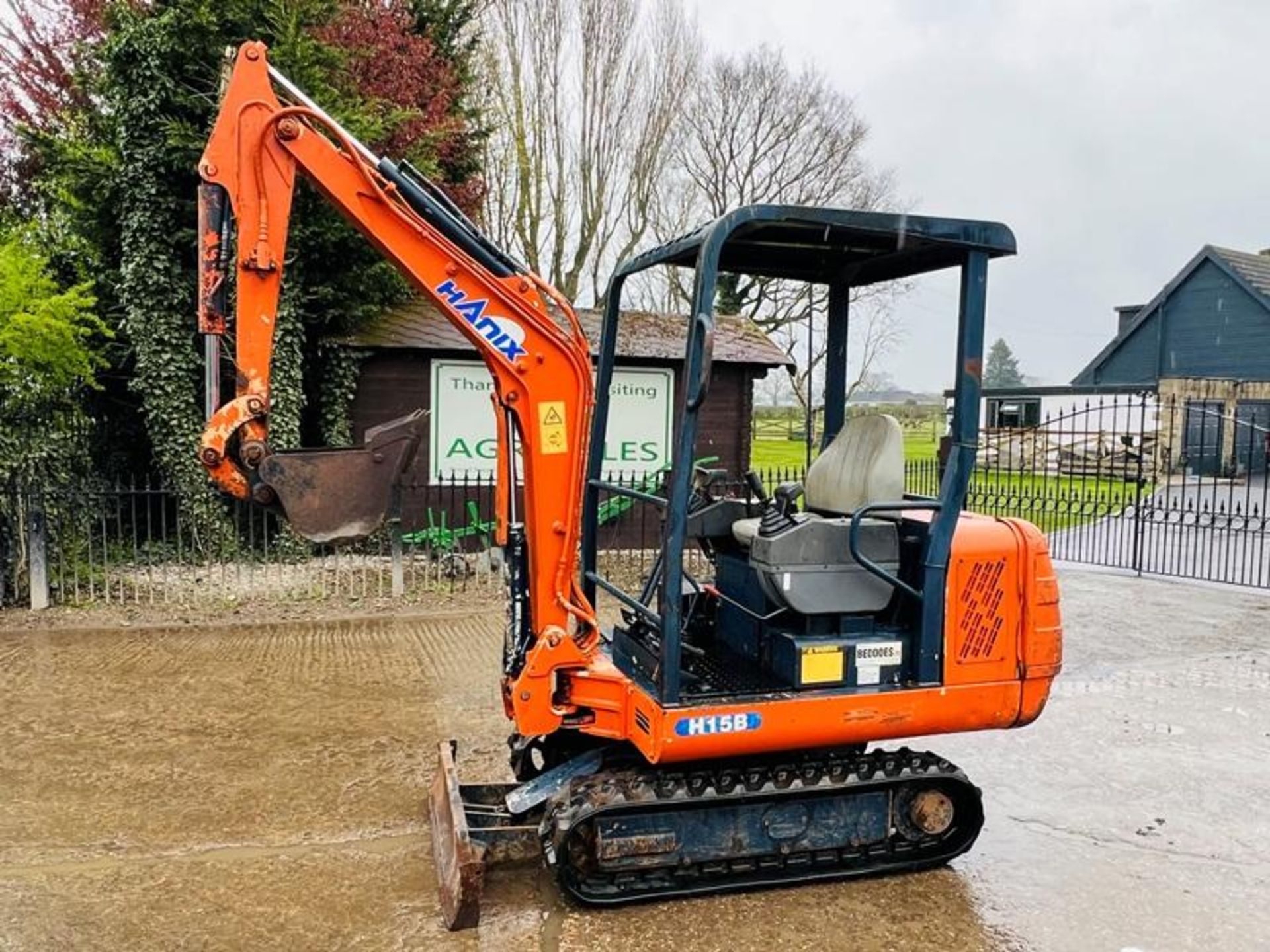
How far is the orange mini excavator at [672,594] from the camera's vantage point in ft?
13.1

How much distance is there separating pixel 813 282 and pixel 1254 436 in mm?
25950

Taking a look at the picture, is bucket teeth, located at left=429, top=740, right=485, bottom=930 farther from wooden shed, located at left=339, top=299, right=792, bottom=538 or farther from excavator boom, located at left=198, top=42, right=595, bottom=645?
wooden shed, located at left=339, top=299, right=792, bottom=538

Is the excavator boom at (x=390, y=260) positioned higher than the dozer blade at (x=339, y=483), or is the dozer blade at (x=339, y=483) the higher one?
the excavator boom at (x=390, y=260)

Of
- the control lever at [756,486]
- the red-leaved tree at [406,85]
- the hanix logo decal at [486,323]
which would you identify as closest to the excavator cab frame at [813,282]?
the control lever at [756,486]

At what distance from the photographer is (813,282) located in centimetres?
512

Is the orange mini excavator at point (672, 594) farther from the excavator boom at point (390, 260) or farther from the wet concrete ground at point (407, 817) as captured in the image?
the wet concrete ground at point (407, 817)

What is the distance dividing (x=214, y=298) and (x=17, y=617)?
249 inches

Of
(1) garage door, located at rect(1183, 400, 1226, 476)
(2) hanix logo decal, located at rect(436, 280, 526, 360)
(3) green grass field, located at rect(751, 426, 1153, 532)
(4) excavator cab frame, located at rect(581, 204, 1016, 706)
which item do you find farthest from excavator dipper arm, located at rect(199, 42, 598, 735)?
(1) garage door, located at rect(1183, 400, 1226, 476)

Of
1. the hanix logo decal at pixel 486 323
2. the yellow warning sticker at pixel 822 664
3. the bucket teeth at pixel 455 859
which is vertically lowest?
the bucket teeth at pixel 455 859

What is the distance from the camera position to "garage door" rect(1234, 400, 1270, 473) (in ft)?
87.3

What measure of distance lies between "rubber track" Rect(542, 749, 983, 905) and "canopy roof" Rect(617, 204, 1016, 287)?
2.17m

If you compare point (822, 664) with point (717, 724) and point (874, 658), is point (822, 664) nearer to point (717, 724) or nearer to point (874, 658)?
point (874, 658)

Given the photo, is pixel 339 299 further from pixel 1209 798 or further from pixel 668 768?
pixel 1209 798

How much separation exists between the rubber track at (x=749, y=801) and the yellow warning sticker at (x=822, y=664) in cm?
43
